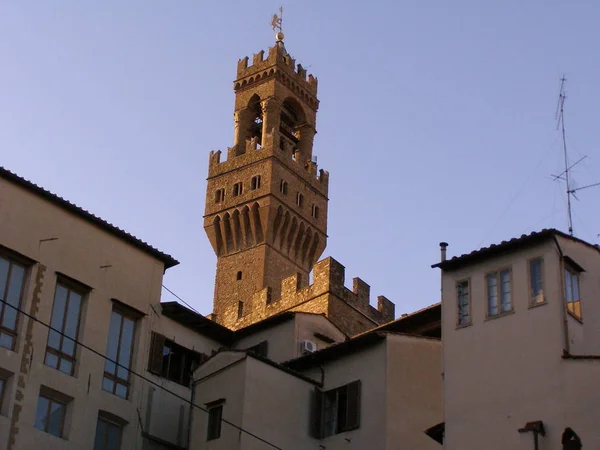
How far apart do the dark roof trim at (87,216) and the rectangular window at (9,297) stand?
227 cm

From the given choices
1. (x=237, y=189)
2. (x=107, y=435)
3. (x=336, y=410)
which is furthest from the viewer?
(x=237, y=189)

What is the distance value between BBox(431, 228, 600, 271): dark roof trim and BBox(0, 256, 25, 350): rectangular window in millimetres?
11365

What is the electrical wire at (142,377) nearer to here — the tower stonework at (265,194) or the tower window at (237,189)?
the tower stonework at (265,194)

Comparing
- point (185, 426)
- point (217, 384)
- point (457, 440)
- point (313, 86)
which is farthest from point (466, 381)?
point (313, 86)

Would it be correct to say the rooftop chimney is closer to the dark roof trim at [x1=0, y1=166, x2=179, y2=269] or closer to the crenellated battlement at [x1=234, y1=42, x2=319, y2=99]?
the dark roof trim at [x1=0, y1=166, x2=179, y2=269]

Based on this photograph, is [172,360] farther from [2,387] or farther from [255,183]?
[255,183]

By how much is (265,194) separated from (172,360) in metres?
31.9

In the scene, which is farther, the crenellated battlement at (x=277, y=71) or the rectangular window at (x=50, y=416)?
the crenellated battlement at (x=277, y=71)

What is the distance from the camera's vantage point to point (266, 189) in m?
68.9

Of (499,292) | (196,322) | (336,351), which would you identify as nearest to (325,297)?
(196,322)

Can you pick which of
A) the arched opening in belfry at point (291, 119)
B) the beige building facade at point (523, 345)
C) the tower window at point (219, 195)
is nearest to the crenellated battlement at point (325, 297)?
the tower window at point (219, 195)

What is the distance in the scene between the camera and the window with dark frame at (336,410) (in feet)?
107

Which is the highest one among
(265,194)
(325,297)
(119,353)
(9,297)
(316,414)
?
(265,194)

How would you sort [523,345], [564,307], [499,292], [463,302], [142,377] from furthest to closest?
1. [142,377]
2. [463,302]
3. [499,292]
4. [523,345]
5. [564,307]
